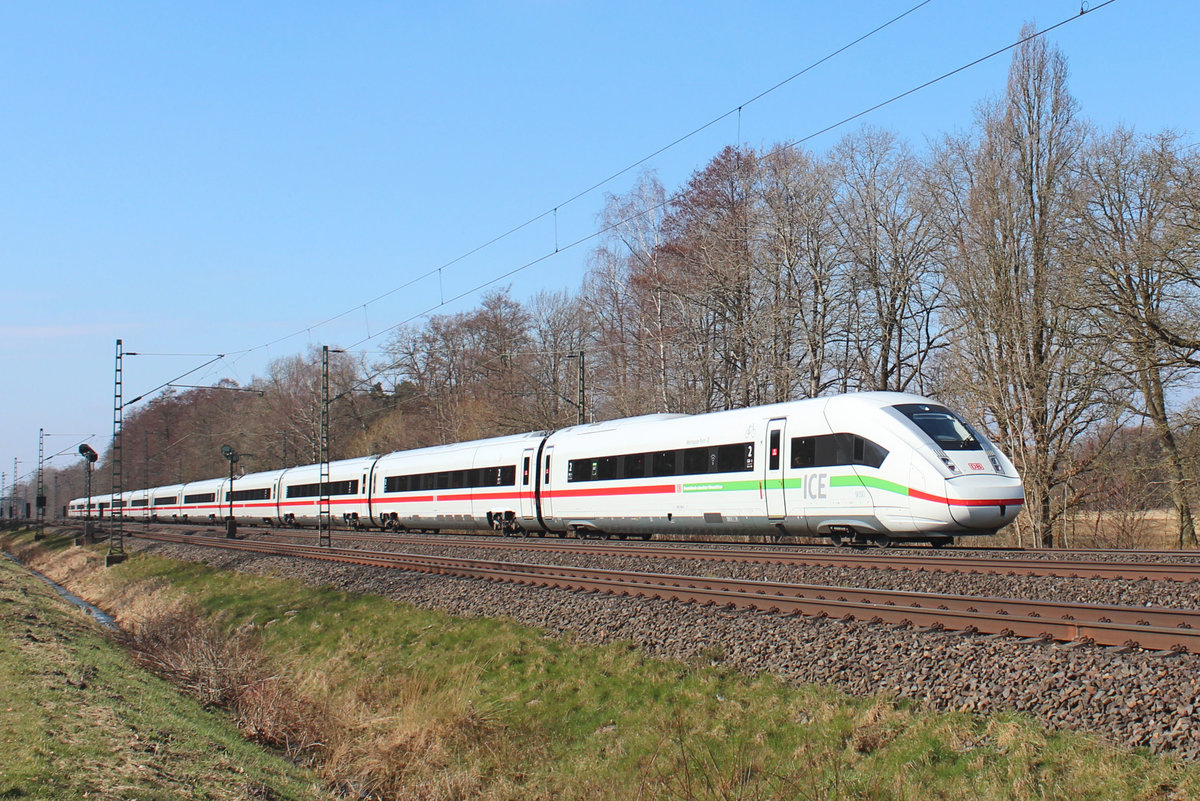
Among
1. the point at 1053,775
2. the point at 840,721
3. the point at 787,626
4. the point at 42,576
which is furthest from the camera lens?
the point at 42,576

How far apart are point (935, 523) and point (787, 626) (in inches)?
292

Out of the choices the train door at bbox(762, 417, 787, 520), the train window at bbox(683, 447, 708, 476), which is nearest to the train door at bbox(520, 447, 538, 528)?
the train window at bbox(683, 447, 708, 476)

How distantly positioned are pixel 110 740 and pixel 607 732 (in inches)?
168

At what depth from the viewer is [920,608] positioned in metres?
9.42

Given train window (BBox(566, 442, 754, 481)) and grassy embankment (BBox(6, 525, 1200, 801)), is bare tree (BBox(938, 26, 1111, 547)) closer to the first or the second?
train window (BBox(566, 442, 754, 481))

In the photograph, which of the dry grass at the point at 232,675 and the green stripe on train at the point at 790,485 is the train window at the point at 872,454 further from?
the dry grass at the point at 232,675

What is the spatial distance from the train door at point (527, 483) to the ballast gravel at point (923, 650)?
11.2 m

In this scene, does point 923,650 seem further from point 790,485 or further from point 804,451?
point 790,485

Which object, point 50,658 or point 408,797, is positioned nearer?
point 408,797

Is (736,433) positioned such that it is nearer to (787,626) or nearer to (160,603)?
(787,626)

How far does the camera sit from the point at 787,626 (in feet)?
31.1

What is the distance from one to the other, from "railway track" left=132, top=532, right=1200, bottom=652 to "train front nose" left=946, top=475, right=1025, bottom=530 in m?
4.94

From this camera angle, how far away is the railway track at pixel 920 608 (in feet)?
25.0

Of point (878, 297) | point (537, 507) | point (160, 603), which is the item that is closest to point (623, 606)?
point (160, 603)
